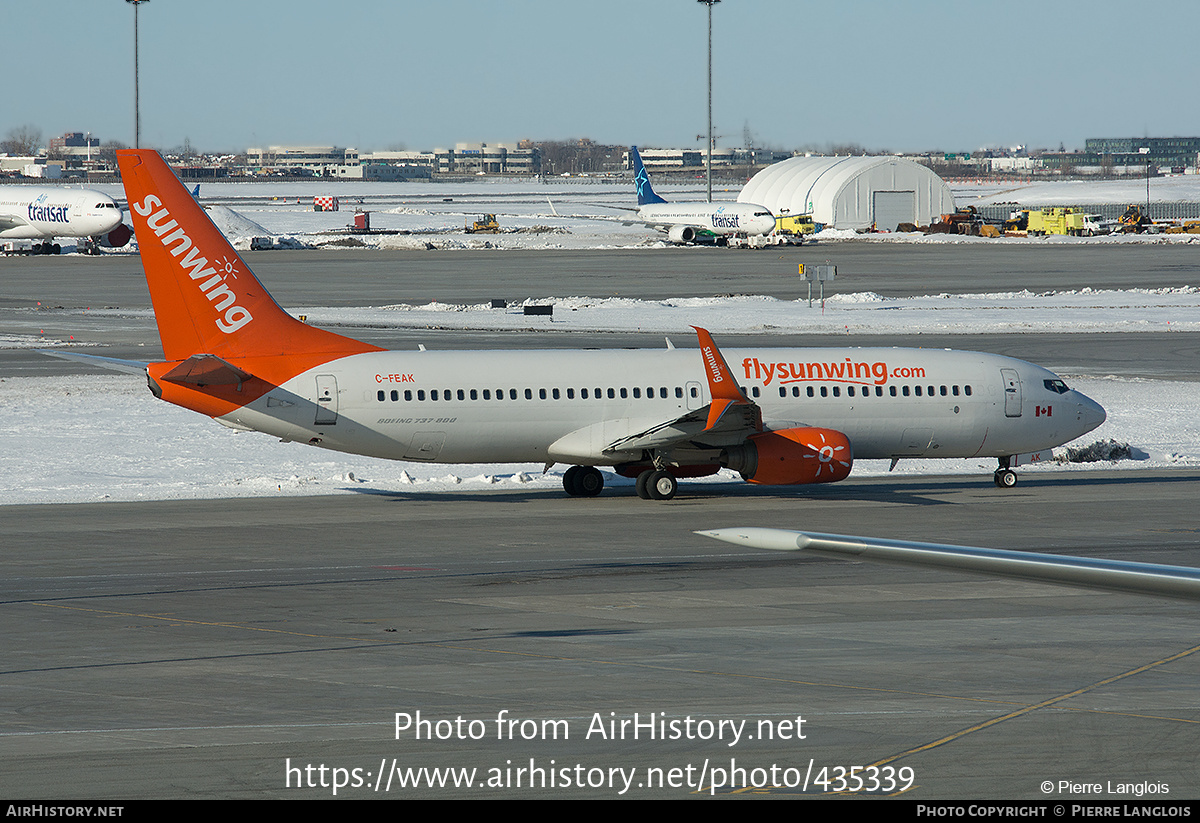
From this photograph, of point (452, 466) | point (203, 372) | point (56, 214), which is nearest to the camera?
point (203, 372)

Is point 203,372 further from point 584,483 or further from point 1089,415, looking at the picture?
point 1089,415

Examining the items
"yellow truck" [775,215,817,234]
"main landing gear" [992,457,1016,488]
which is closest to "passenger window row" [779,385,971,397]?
"main landing gear" [992,457,1016,488]

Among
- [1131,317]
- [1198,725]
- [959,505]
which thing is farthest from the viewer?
[1131,317]

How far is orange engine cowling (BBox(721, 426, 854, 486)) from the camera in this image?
32438mm

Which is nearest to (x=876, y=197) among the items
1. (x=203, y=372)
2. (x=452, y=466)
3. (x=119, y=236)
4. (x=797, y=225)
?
(x=797, y=225)

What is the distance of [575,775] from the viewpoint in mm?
13734

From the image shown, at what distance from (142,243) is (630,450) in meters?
12.0

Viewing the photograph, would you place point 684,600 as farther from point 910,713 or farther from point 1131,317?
point 1131,317

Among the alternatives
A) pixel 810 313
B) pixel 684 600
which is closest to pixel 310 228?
pixel 810 313

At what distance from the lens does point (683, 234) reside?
14388cm

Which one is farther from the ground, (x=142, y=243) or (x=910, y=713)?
(x=142, y=243)

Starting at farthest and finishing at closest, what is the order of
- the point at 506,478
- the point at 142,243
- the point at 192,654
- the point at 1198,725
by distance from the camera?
the point at 506,478, the point at 142,243, the point at 192,654, the point at 1198,725

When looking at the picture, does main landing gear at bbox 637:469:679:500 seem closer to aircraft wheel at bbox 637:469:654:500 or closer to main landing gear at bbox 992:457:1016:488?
aircraft wheel at bbox 637:469:654:500

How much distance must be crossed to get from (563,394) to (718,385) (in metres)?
3.67
